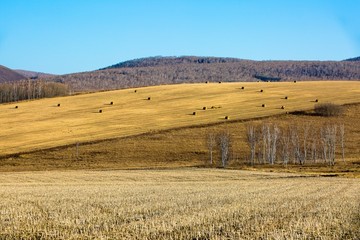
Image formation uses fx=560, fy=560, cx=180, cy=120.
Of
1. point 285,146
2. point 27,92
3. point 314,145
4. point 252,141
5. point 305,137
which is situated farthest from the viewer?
point 27,92

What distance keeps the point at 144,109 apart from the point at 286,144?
119 feet

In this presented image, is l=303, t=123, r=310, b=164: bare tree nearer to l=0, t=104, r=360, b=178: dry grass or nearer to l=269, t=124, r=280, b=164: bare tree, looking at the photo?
l=0, t=104, r=360, b=178: dry grass

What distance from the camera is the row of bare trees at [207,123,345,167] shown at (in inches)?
3098

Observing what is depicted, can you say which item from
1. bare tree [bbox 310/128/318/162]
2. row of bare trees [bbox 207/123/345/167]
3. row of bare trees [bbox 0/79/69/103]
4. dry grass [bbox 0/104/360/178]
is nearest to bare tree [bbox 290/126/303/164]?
row of bare trees [bbox 207/123/345/167]

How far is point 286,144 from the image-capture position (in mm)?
81375

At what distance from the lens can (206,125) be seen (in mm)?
91500

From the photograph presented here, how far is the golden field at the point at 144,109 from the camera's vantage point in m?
89.4

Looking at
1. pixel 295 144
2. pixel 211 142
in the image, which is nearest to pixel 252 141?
pixel 211 142

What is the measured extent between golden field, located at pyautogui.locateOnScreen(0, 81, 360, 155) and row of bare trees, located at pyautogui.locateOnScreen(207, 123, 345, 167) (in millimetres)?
9648

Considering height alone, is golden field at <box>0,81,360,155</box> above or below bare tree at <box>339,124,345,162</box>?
above

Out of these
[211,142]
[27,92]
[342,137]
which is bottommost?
[211,142]

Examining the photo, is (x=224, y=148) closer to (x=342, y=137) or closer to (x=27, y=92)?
(x=342, y=137)

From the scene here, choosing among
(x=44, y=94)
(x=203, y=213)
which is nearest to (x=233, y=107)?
(x=44, y=94)

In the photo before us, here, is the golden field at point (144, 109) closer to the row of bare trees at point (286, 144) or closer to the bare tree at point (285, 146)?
the row of bare trees at point (286, 144)
